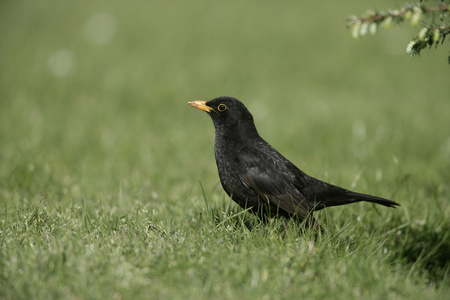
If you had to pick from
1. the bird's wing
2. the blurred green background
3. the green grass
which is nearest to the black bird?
the bird's wing

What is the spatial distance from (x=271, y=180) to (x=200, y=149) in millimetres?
3132

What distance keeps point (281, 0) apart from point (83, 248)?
14.6 meters

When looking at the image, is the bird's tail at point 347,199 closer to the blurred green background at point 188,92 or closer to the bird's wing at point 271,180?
the bird's wing at point 271,180

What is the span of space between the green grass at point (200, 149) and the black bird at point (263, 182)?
8.8 inches

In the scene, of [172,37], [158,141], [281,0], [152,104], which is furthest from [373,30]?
[281,0]

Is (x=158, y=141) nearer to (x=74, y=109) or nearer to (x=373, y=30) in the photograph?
(x=74, y=109)

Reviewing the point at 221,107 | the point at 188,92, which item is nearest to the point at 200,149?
the point at 188,92

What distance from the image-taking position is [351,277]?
3.24 m

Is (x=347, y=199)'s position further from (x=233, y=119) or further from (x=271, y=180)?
(x=233, y=119)

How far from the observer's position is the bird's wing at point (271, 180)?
13.7ft

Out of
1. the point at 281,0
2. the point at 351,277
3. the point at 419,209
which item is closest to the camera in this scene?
the point at 351,277

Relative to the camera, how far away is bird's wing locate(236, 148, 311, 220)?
419cm

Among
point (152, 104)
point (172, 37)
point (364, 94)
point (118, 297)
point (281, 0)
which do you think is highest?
point (281, 0)

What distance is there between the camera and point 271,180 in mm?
4266
